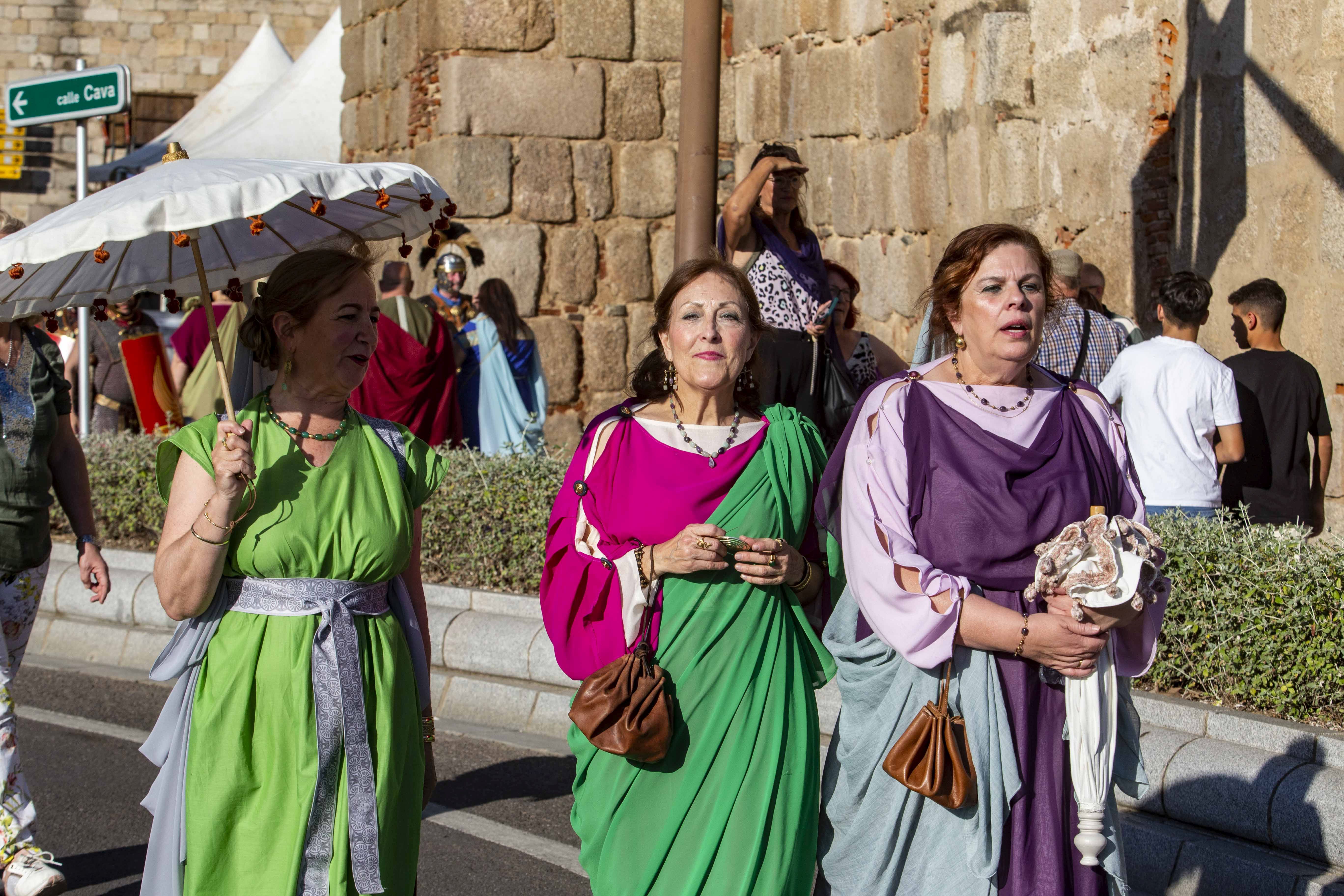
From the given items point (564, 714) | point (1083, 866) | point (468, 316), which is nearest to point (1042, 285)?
point (1083, 866)

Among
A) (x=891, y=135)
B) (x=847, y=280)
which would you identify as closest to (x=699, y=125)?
(x=847, y=280)

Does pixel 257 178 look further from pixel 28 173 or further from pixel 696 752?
pixel 28 173

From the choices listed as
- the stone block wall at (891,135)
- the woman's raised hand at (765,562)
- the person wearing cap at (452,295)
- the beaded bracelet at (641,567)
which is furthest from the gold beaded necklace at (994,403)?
the person wearing cap at (452,295)

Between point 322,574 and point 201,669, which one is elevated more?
point 322,574

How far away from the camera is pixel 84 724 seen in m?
6.78

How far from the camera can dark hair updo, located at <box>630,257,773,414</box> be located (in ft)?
12.2

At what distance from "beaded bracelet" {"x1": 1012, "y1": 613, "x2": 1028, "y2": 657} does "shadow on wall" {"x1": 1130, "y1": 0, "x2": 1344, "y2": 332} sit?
16.9ft

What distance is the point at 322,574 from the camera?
10.9ft

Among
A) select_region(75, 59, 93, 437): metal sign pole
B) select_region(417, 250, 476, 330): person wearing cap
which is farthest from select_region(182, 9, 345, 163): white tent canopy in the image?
select_region(417, 250, 476, 330): person wearing cap

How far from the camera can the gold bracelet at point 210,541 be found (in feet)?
10.4

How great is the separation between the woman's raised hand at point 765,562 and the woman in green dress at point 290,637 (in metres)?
0.78

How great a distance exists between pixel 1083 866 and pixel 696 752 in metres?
0.89

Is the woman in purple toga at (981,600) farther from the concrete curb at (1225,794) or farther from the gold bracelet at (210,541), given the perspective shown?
the gold bracelet at (210,541)

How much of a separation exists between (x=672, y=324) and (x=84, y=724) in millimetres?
4314
